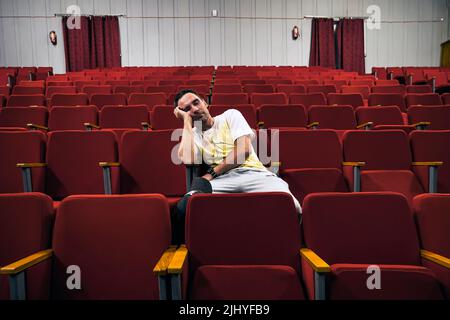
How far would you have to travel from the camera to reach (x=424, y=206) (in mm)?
543

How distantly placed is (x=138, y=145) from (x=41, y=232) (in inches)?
16.0

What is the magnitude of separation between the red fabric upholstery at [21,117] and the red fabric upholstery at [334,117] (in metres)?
1.01

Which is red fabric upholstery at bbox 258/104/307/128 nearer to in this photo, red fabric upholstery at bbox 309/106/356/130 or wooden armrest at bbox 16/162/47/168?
red fabric upholstery at bbox 309/106/356/130

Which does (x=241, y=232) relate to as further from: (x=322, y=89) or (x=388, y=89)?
(x=388, y=89)

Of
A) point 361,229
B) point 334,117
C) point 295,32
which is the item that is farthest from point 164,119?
point 295,32

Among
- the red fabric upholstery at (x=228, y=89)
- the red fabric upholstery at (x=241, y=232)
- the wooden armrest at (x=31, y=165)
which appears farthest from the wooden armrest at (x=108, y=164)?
the red fabric upholstery at (x=228, y=89)

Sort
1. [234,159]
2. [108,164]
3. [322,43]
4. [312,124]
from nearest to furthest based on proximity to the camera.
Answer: [234,159]
[108,164]
[312,124]
[322,43]

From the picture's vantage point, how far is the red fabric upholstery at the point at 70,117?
1.24 meters

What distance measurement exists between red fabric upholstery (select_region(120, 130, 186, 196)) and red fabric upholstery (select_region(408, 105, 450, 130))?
0.92 metres

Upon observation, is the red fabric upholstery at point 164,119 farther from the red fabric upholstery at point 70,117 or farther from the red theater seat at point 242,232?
the red theater seat at point 242,232

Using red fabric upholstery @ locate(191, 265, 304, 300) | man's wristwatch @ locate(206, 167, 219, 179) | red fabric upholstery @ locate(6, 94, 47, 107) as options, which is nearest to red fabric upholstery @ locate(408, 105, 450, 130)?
man's wristwatch @ locate(206, 167, 219, 179)

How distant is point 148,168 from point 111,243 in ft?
1.30

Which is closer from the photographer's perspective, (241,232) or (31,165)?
(241,232)

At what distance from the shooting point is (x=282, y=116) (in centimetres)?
125
